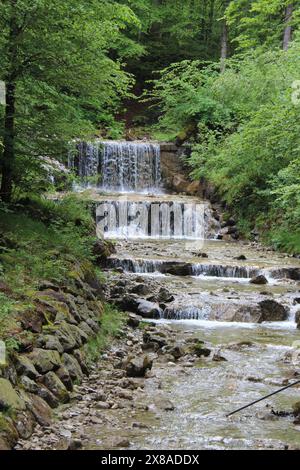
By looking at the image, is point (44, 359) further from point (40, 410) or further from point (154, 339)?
point (154, 339)

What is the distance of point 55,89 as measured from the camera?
10.1 m

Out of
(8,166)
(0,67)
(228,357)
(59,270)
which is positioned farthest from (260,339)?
(0,67)

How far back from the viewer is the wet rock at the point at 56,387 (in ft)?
18.9

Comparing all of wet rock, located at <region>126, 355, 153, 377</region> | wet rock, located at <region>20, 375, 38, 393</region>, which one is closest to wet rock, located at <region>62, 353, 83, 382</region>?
wet rock, located at <region>126, 355, 153, 377</region>

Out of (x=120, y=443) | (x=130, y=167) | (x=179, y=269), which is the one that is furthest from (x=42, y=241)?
(x=130, y=167)

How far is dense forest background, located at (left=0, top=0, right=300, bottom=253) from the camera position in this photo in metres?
9.06

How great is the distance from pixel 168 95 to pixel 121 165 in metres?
5.29

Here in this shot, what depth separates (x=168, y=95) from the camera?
91.7 ft

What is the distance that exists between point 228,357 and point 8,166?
5084 mm

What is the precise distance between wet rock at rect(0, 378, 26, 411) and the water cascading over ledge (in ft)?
65.7

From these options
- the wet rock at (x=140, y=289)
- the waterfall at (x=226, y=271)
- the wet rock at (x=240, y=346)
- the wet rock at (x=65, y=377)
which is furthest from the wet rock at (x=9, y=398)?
the waterfall at (x=226, y=271)

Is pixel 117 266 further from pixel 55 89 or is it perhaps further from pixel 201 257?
pixel 55 89

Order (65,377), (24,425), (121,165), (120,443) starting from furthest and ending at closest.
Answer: (121,165), (65,377), (120,443), (24,425)

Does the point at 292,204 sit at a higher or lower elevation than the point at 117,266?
higher
